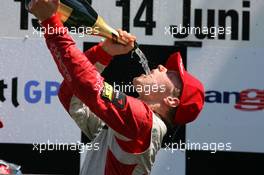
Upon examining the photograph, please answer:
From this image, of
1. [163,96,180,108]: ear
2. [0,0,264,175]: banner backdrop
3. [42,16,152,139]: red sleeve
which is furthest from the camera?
[0,0,264,175]: banner backdrop

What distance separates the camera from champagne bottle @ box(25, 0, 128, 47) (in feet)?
7.31

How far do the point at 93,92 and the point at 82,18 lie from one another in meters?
0.55

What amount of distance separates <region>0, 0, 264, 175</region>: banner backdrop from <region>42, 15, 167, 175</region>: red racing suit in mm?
1304

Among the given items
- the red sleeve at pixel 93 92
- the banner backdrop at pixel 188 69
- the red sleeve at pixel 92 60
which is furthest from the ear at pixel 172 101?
the banner backdrop at pixel 188 69

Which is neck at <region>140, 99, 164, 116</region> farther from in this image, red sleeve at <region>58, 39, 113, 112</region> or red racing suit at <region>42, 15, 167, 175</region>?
red sleeve at <region>58, 39, 113, 112</region>

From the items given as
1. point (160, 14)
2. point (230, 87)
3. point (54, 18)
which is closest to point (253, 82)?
point (230, 87)

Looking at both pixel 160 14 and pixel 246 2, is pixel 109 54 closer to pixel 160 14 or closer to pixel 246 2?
pixel 160 14

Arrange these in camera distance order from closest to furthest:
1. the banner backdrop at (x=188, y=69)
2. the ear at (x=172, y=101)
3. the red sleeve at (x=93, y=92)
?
the red sleeve at (x=93, y=92)
the ear at (x=172, y=101)
the banner backdrop at (x=188, y=69)

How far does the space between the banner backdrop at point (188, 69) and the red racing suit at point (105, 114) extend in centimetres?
130

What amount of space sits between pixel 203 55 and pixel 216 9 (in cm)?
28

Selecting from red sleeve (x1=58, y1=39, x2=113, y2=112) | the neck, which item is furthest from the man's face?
red sleeve (x1=58, y1=39, x2=113, y2=112)

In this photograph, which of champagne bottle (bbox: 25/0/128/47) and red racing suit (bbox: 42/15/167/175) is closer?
red racing suit (bbox: 42/15/167/175)

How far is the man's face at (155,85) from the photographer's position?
2.20 m

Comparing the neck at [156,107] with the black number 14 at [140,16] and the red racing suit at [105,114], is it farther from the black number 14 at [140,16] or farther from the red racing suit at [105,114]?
the black number 14 at [140,16]
